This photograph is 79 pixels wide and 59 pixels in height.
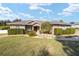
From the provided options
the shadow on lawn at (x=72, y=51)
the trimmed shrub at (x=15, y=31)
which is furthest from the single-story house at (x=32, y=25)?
the shadow on lawn at (x=72, y=51)

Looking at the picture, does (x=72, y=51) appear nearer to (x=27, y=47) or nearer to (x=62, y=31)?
(x=62, y=31)

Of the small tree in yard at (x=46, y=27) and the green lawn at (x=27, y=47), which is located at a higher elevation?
the small tree in yard at (x=46, y=27)

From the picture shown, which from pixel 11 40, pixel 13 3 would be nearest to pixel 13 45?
pixel 11 40

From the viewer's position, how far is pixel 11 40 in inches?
228

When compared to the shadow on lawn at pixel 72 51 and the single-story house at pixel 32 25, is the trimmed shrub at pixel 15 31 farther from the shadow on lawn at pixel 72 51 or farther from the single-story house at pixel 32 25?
the shadow on lawn at pixel 72 51

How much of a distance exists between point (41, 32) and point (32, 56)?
29 cm

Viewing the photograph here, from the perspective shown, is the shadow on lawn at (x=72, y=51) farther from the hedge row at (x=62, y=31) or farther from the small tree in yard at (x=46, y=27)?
the small tree in yard at (x=46, y=27)

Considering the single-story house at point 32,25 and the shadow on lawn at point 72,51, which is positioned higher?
the single-story house at point 32,25

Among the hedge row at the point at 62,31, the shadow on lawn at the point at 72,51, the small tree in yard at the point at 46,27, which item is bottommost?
the shadow on lawn at the point at 72,51

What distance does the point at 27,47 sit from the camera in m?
5.80

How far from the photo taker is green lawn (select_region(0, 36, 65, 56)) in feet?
19.0

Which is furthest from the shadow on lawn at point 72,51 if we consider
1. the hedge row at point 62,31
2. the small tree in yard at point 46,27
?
the small tree in yard at point 46,27

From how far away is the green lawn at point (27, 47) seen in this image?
19.0 feet

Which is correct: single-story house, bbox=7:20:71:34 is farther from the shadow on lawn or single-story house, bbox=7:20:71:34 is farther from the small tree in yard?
the shadow on lawn
